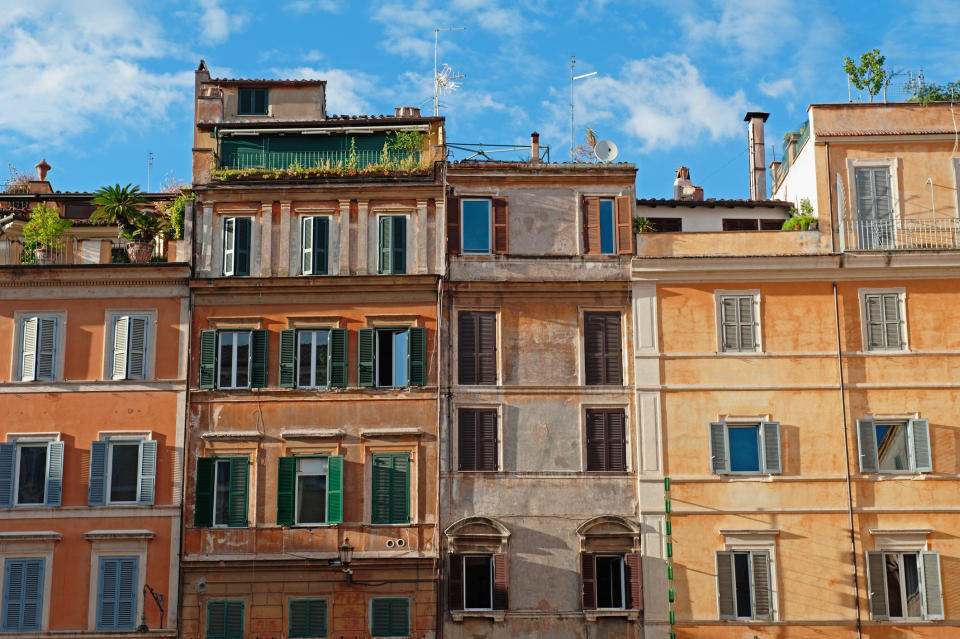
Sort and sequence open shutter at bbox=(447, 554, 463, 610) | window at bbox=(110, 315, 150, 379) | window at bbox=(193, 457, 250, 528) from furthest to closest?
window at bbox=(110, 315, 150, 379) < window at bbox=(193, 457, 250, 528) < open shutter at bbox=(447, 554, 463, 610)

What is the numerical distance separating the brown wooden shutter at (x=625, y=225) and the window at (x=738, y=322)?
2690 mm

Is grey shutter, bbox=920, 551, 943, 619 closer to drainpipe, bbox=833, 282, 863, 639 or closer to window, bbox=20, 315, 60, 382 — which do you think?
drainpipe, bbox=833, 282, 863, 639

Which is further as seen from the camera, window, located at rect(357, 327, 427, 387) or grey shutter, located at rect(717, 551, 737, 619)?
window, located at rect(357, 327, 427, 387)

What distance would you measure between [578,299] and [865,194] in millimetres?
8158

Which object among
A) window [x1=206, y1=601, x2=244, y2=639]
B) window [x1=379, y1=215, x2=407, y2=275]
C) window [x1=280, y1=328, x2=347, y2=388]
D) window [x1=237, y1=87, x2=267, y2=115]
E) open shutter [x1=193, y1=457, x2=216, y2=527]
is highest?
window [x1=237, y1=87, x2=267, y2=115]

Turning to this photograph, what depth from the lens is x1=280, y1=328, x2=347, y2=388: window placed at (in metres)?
32.9

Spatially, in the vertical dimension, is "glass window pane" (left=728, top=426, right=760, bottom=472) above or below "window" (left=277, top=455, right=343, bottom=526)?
above

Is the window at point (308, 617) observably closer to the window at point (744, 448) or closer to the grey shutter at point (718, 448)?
the grey shutter at point (718, 448)

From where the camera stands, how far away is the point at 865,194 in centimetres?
3400

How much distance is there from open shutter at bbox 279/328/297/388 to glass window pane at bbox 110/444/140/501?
4104 millimetres

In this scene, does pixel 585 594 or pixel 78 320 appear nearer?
pixel 585 594

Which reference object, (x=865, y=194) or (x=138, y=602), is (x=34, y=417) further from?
(x=865, y=194)

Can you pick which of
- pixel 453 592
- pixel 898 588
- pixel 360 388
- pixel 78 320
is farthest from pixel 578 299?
pixel 78 320

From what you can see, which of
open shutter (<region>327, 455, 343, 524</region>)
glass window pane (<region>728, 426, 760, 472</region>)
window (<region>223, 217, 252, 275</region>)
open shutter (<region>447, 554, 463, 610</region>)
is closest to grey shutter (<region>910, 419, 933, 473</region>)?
glass window pane (<region>728, 426, 760, 472</region>)
